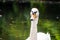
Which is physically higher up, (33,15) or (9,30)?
(33,15)

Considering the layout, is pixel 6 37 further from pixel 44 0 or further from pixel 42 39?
pixel 44 0

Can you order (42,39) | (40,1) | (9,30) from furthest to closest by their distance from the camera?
(40,1) < (9,30) < (42,39)

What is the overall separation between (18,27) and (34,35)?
179 inches

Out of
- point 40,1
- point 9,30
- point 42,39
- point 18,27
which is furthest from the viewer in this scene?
point 40,1

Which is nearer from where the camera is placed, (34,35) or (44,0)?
(34,35)

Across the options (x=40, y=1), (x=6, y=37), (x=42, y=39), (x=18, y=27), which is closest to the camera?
(x=42, y=39)

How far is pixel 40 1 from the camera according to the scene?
27172 mm

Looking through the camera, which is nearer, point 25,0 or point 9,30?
point 9,30

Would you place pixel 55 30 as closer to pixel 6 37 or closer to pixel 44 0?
pixel 6 37

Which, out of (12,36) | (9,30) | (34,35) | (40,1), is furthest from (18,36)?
(40,1)

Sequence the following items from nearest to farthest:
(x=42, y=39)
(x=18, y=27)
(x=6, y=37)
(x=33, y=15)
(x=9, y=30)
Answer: (x=33, y=15)
(x=42, y=39)
(x=6, y=37)
(x=9, y=30)
(x=18, y=27)

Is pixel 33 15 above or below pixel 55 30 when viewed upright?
above

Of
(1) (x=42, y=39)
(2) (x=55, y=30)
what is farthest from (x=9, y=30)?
(1) (x=42, y=39)

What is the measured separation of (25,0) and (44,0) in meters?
2.27
